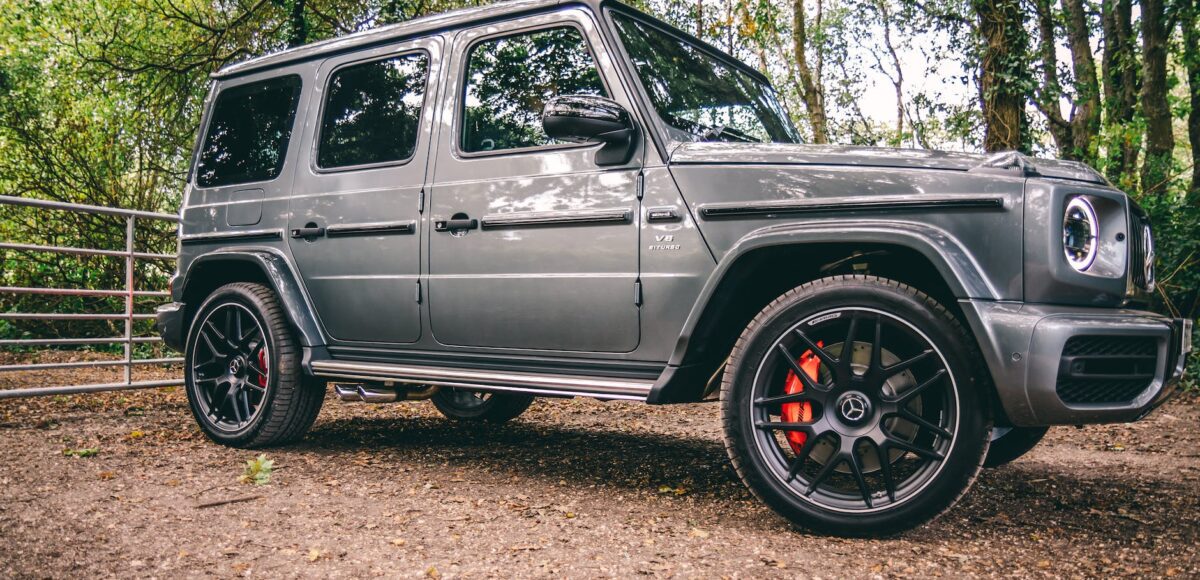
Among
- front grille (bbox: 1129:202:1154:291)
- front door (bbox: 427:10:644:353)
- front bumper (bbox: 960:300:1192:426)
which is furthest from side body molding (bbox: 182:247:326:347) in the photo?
front grille (bbox: 1129:202:1154:291)

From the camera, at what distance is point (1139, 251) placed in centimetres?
305

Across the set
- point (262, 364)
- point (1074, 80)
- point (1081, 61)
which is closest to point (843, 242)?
point (262, 364)

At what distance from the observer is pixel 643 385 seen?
132 inches

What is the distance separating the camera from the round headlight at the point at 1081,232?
278cm

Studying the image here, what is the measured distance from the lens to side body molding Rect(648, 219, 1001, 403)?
278cm

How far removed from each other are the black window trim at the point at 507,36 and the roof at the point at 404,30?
5cm

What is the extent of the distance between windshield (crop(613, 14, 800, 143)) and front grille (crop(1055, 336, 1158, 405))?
1683 mm

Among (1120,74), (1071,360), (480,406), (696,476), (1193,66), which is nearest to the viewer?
(1071,360)

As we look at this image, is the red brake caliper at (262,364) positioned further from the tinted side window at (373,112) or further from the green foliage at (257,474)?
the tinted side window at (373,112)

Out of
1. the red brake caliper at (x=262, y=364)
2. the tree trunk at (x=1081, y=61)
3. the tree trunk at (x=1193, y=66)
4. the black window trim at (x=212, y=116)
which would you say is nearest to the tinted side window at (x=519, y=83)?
the black window trim at (x=212, y=116)

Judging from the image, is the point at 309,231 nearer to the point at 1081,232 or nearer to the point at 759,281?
the point at 759,281

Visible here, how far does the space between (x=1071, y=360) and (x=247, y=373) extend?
4.03 metres

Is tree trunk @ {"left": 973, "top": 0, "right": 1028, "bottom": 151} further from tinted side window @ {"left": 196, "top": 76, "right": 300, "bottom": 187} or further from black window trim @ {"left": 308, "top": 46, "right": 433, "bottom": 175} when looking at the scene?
tinted side window @ {"left": 196, "top": 76, "right": 300, "bottom": 187}

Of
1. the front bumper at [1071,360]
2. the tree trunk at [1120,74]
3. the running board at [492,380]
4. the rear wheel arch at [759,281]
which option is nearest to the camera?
the front bumper at [1071,360]
